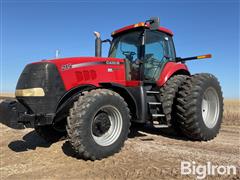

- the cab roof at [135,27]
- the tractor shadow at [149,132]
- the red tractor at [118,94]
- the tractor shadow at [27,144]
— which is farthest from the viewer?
the tractor shadow at [149,132]

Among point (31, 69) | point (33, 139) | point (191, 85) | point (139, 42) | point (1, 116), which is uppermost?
point (139, 42)

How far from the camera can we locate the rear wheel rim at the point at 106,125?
5246 mm

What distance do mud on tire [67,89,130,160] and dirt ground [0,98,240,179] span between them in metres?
0.20

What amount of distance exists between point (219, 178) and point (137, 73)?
10.0 feet

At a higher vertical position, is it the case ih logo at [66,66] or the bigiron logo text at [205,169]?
the case ih logo at [66,66]

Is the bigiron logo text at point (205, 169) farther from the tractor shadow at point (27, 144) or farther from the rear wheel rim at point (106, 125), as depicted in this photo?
the tractor shadow at point (27, 144)

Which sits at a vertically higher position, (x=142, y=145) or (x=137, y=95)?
(x=137, y=95)

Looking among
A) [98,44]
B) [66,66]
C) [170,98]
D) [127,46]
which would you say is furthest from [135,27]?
[66,66]

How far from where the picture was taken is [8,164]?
4922 mm

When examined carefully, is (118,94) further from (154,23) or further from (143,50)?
(154,23)

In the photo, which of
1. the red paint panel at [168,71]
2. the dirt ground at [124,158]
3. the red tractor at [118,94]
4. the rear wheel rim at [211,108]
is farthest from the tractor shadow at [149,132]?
the red paint panel at [168,71]

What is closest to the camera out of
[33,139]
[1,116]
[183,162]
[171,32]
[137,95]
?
[183,162]

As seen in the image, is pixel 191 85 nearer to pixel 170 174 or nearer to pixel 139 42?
pixel 139 42

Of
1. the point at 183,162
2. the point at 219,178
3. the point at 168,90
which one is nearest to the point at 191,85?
the point at 168,90
